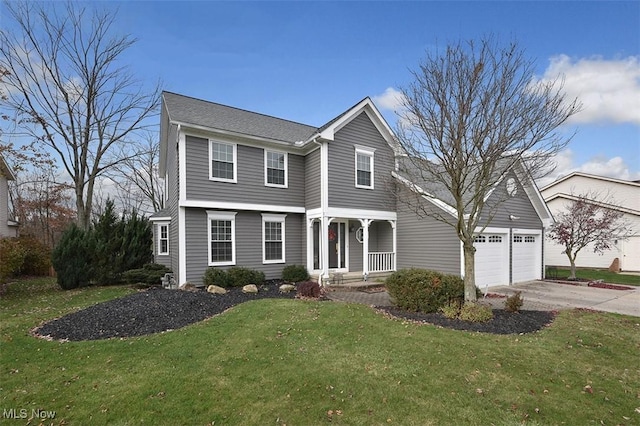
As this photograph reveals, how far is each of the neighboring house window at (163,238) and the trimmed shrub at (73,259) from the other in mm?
2809

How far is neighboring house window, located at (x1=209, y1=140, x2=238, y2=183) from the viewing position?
492 inches

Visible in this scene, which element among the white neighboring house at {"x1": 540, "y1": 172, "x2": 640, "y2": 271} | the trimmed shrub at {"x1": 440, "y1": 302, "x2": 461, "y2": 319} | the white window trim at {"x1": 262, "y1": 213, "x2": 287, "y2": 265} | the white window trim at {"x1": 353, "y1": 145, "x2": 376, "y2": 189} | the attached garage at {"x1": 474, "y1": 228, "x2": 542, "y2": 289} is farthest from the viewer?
the white neighboring house at {"x1": 540, "y1": 172, "x2": 640, "y2": 271}

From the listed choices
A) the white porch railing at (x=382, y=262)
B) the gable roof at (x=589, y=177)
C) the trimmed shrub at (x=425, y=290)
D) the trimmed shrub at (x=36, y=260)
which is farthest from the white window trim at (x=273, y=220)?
the gable roof at (x=589, y=177)

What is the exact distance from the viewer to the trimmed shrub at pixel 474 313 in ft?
24.1

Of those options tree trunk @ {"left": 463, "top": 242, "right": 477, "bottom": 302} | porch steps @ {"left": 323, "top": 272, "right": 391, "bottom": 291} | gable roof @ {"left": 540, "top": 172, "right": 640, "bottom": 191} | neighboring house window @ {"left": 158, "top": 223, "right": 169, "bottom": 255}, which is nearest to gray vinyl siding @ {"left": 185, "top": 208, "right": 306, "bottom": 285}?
porch steps @ {"left": 323, "top": 272, "right": 391, "bottom": 291}

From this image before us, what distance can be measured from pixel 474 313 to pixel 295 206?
875 cm

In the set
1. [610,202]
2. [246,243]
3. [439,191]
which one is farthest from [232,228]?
[610,202]

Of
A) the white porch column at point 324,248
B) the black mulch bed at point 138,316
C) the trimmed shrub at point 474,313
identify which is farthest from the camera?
the white porch column at point 324,248

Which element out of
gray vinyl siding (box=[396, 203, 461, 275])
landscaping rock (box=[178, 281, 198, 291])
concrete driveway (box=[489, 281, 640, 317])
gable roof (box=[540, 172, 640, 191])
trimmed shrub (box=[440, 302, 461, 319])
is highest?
gable roof (box=[540, 172, 640, 191])

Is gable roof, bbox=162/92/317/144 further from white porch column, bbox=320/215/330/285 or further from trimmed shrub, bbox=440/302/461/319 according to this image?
trimmed shrub, bbox=440/302/461/319

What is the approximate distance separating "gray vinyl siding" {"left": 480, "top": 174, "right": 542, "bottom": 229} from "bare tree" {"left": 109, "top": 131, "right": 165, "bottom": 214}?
24668 millimetres

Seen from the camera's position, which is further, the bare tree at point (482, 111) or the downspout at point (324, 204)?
the downspout at point (324, 204)

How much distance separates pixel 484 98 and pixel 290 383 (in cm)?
718

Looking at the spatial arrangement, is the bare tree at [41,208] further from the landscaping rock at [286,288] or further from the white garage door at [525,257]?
the white garage door at [525,257]
